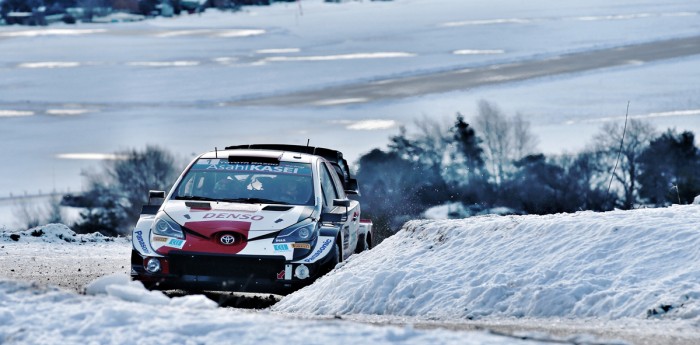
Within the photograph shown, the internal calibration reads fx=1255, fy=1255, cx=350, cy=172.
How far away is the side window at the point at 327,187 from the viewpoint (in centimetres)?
1297

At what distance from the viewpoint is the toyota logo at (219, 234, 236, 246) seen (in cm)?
1160

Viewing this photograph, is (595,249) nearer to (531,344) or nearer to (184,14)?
(531,344)

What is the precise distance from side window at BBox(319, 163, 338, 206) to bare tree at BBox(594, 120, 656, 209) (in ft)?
184

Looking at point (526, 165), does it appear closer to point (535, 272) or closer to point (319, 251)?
point (319, 251)

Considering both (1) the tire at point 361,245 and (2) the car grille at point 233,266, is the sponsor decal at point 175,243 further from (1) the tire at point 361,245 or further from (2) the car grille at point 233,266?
(1) the tire at point 361,245

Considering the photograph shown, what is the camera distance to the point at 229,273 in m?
11.5

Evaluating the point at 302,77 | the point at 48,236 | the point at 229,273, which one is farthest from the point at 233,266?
the point at 302,77

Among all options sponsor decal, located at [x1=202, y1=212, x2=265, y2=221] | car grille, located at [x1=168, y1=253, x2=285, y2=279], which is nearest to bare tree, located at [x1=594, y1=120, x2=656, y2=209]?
sponsor decal, located at [x1=202, y1=212, x2=265, y2=221]

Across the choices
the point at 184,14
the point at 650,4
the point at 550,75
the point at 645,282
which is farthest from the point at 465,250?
the point at 184,14

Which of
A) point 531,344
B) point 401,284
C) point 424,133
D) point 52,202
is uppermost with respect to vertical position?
point 531,344

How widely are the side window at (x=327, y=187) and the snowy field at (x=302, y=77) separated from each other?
4719 centimetres

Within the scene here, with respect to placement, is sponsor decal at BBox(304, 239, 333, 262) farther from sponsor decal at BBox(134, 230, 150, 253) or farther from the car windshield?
sponsor decal at BBox(134, 230, 150, 253)

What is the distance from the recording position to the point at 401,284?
34.2 feet

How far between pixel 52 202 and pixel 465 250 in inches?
2894
